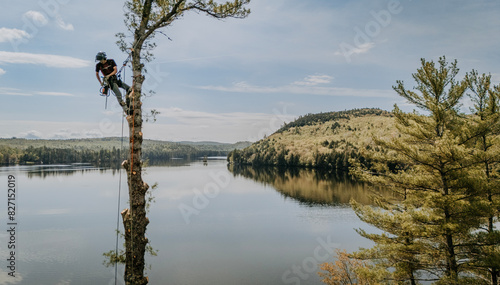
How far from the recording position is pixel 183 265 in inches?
858

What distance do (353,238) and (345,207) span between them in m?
13.7

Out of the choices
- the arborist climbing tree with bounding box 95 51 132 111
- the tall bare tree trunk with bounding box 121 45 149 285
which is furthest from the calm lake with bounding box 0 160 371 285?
the arborist climbing tree with bounding box 95 51 132 111

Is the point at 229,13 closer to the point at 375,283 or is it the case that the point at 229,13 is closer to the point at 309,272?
the point at 375,283

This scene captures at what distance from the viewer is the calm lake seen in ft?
66.5

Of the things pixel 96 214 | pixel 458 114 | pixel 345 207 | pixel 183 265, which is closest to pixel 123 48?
pixel 458 114

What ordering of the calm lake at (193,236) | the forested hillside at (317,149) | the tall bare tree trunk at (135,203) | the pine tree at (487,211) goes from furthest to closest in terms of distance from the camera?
the forested hillside at (317,149), the calm lake at (193,236), the pine tree at (487,211), the tall bare tree trunk at (135,203)

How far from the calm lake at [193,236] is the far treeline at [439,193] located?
8.98 m

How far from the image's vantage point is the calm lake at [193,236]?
20281 mm

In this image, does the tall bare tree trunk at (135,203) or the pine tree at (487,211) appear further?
the pine tree at (487,211)

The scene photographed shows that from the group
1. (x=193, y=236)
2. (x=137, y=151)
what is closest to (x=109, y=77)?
(x=137, y=151)

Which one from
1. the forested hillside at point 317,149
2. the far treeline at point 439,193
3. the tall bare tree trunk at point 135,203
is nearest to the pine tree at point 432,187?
the far treeline at point 439,193

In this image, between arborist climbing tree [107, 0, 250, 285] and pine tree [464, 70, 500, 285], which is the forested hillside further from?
arborist climbing tree [107, 0, 250, 285]

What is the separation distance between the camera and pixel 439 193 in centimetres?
1020

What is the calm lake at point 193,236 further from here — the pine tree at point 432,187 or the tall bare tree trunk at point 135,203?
the tall bare tree trunk at point 135,203
